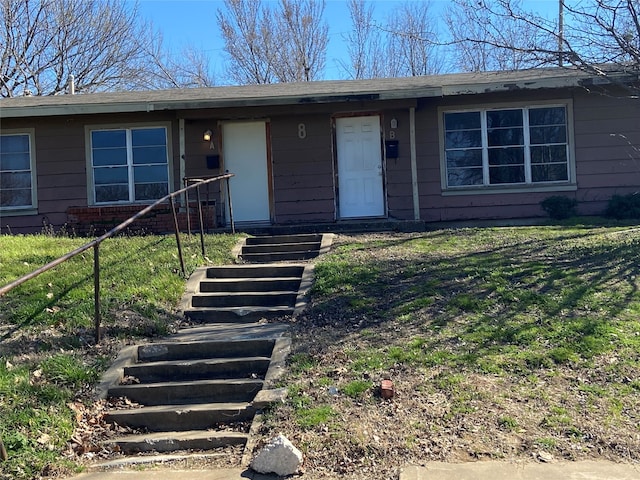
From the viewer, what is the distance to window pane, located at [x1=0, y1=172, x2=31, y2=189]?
12742 mm

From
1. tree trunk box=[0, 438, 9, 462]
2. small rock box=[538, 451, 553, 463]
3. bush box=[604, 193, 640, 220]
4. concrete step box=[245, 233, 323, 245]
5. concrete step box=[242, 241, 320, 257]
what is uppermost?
bush box=[604, 193, 640, 220]

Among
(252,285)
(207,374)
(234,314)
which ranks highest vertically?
(252,285)

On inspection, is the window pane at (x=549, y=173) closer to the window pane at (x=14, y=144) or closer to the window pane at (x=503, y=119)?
the window pane at (x=503, y=119)

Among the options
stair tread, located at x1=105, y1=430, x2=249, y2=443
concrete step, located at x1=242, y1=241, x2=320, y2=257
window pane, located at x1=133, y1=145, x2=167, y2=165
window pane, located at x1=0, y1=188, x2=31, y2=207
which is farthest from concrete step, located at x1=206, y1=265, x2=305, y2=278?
window pane, located at x1=0, y1=188, x2=31, y2=207

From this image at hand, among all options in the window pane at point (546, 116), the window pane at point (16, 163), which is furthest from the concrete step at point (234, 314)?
the window pane at point (16, 163)

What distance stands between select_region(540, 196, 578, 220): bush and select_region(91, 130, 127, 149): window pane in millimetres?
8789

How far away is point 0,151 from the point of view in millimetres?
12758

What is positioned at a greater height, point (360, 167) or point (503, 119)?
point (503, 119)

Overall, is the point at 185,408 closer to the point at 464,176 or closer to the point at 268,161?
the point at 268,161

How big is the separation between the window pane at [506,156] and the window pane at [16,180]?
9.77m

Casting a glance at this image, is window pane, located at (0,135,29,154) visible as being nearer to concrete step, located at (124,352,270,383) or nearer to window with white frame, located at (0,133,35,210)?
window with white frame, located at (0,133,35,210)

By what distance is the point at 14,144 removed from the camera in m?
12.7

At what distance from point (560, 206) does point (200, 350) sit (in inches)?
338

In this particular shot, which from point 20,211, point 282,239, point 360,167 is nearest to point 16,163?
point 20,211
